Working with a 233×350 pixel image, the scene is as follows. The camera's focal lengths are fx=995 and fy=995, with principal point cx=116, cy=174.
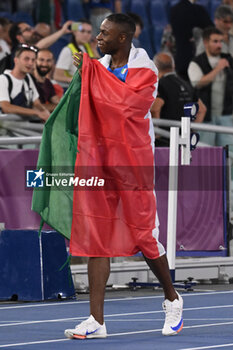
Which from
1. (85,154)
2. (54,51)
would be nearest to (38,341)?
(85,154)

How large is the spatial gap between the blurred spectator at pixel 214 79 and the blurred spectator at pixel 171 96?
201 millimetres

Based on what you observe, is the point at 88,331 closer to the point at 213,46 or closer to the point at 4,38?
the point at 213,46

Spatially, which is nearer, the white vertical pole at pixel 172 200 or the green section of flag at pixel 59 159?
the green section of flag at pixel 59 159

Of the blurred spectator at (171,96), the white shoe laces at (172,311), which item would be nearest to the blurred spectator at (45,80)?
the blurred spectator at (171,96)

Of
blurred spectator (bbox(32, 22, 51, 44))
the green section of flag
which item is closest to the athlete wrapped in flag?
the green section of flag

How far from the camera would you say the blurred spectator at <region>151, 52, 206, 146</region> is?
12.6 metres

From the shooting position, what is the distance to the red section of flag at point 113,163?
623 cm

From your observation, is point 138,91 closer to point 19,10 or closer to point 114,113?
point 114,113

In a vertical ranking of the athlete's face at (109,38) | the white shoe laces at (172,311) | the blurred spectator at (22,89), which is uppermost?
the blurred spectator at (22,89)

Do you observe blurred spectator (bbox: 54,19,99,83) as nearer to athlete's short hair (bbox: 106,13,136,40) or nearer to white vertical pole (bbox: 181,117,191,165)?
white vertical pole (bbox: 181,117,191,165)

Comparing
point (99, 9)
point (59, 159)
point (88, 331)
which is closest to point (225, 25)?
point (99, 9)

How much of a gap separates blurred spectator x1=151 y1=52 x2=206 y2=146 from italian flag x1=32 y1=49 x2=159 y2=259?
6108 millimetres

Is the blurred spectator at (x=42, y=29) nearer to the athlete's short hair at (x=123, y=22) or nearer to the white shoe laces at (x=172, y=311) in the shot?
the athlete's short hair at (x=123, y=22)

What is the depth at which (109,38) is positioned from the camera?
6363 millimetres
